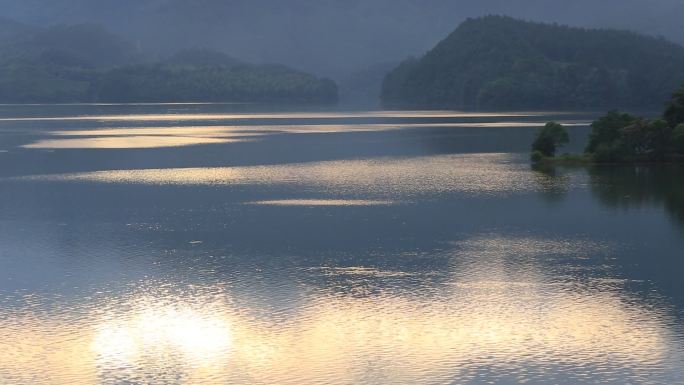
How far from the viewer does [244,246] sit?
235 feet

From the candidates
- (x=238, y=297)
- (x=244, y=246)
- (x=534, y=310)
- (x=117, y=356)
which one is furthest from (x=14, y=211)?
(x=534, y=310)

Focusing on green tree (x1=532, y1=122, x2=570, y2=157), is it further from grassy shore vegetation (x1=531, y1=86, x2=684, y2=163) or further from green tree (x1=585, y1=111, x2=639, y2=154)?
green tree (x1=585, y1=111, x2=639, y2=154)

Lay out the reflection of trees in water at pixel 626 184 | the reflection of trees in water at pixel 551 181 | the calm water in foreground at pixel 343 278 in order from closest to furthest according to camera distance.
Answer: the calm water in foreground at pixel 343 278
the reflection of trees in water at pixel 626 184
the reflection of trees in water at pixel 551 181

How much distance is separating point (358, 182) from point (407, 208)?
20407 millimetres

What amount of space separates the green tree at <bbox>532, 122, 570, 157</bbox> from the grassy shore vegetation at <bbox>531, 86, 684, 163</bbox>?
124mm

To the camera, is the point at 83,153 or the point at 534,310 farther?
the point at 83,153

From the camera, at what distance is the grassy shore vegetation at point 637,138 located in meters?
121

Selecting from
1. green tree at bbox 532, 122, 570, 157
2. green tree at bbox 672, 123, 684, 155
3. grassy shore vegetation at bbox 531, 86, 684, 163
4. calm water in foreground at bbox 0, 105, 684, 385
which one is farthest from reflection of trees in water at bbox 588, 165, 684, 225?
green tree at bbox 532, 122, 570, 157

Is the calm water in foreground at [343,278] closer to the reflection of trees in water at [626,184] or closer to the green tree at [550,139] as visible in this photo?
the reflection of trees in water at [626,184]

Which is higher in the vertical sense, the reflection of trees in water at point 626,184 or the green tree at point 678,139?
the green tree at point 678,139

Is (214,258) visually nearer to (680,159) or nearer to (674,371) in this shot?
(674,371)

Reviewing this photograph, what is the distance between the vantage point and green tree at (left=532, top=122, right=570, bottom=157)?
Answer: 12650 centimetres

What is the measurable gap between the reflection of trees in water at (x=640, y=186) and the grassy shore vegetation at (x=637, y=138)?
2801mm

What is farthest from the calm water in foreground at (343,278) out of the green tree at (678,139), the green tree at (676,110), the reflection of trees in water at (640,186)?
the green tree at (676,110)
